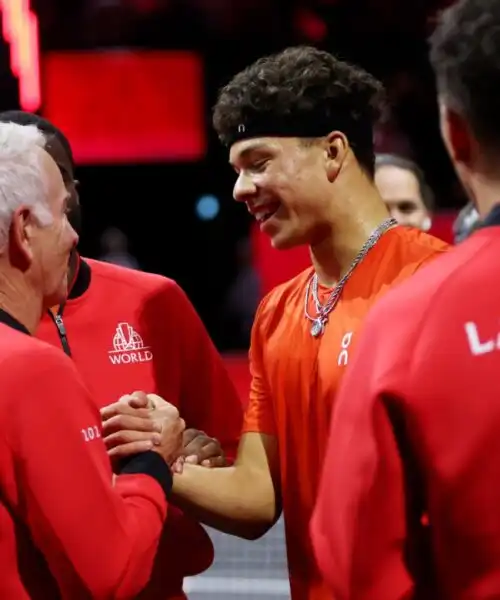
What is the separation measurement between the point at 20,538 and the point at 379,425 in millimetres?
650

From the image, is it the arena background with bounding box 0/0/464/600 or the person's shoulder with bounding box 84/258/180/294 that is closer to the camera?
the person's shoulder with bounding box 84/258/180/294

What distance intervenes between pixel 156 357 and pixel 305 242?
0.49 metres

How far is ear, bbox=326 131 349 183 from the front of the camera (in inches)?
87.5

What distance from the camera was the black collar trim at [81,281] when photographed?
2457 millimetres

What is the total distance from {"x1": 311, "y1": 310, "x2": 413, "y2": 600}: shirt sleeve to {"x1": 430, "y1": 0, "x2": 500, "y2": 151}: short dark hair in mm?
288

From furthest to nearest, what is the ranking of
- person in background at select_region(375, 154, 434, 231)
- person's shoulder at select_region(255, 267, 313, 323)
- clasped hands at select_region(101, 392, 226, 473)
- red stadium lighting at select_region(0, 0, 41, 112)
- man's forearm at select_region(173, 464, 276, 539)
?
red stadium lighting at select_region(0, 0, 41, 112), person in background at select_region(375, 154, 434, 231), person's shoulder at select_region(255, 267, 313, 323), man's forearm at select_region(173, 464, 276, 539), clasped hands at select_region(101, 392, 226, 473)

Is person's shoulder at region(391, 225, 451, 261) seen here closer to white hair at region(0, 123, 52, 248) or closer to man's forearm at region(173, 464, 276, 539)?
man's forearm at region(173, 464, 276, 539)

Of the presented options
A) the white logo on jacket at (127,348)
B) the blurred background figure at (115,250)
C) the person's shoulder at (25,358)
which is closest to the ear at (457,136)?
the person's shoulder at (25,358)

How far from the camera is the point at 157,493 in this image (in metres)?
1.77

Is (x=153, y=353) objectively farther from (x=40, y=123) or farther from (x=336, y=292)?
(x=40, y=123)

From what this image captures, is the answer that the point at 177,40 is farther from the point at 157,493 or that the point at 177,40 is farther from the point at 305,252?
the point at 157,493

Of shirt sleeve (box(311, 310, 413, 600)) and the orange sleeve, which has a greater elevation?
shirt sleeve (box(311, 310, 413, 600))

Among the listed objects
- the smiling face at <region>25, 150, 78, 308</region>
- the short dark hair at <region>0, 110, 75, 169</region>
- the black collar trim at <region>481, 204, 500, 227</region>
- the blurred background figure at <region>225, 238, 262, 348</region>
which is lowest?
the blurred background figure at <region>225, 238, 262, 348</region>

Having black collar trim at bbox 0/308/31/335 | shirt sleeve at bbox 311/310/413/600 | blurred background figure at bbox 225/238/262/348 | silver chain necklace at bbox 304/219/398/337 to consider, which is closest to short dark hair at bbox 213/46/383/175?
silver chain necklace at bbox 304/219/398/337
